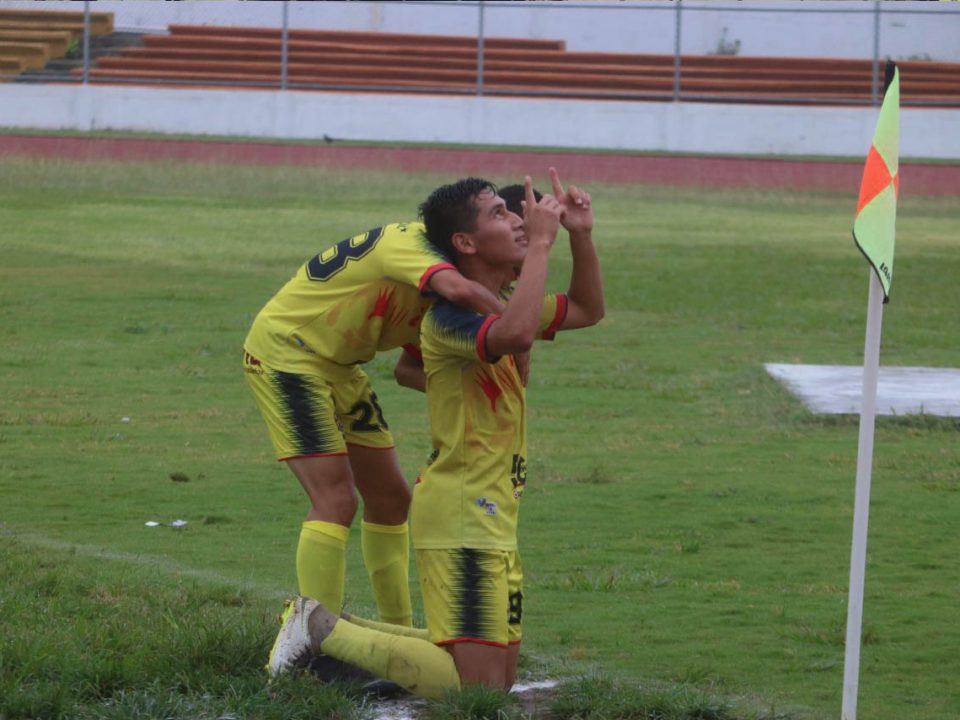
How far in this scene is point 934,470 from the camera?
891 cm

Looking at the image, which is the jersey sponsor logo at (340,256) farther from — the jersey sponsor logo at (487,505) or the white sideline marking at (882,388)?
the white sideline marking at (882,388)

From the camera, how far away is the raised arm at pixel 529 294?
4.27 metres

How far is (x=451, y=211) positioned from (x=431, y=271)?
222 millimetres

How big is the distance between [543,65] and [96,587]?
2907 cm

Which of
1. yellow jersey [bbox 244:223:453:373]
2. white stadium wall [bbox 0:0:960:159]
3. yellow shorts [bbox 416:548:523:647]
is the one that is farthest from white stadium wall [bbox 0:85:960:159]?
yellow shorts [bbox 416:548:523:647]

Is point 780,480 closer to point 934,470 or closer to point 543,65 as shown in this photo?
point 934,470

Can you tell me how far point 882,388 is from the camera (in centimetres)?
1114

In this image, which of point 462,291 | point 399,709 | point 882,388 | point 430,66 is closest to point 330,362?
point 462,291

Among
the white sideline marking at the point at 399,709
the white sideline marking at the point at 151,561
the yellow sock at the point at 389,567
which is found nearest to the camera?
the white sideline marking at the point at 399,709

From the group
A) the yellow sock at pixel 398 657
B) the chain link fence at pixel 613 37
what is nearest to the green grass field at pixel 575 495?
the yellow sock at pixel 398 657

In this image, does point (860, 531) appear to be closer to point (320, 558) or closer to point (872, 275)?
point (872, 275)

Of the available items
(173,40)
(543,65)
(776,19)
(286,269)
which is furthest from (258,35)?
(286,269)

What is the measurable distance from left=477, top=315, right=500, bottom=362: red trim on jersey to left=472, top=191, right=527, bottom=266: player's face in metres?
0.34

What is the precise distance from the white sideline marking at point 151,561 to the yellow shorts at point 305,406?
3.63 ft
